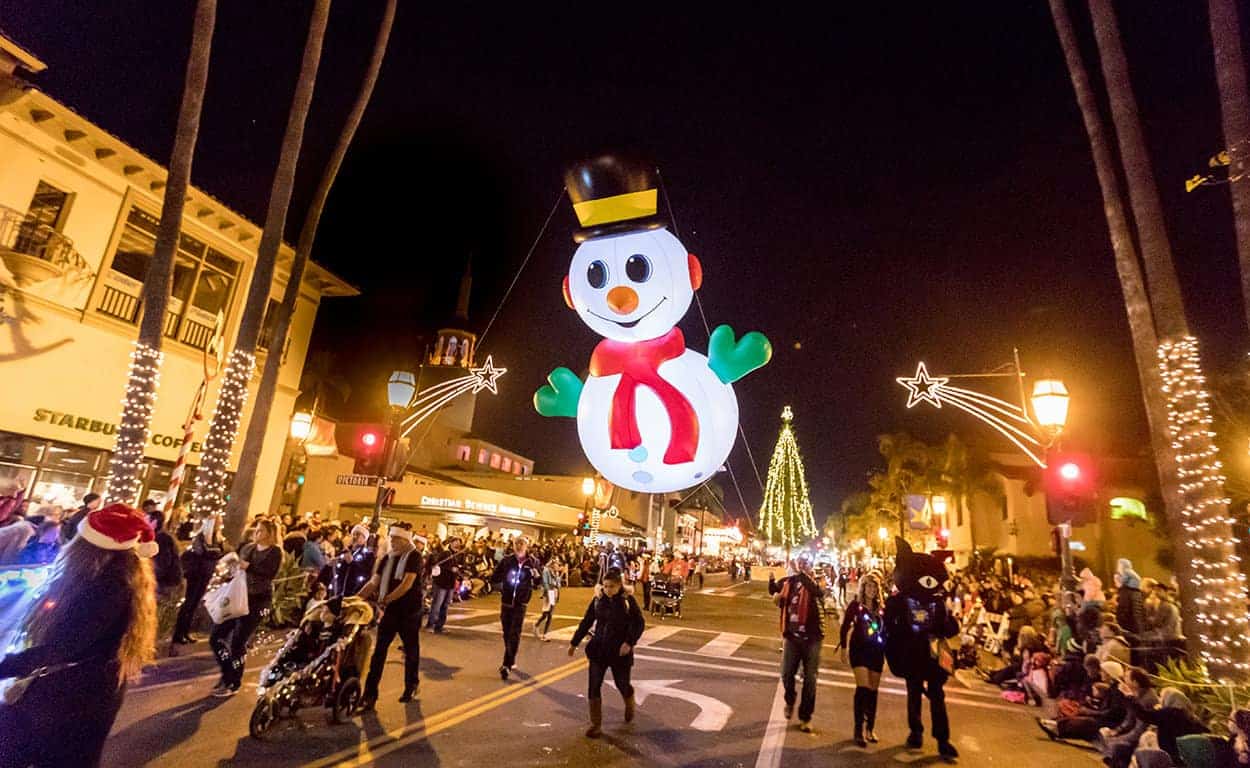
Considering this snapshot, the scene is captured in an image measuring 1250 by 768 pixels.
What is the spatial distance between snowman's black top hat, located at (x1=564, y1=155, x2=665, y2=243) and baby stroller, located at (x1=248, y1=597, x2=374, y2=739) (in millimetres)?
5121

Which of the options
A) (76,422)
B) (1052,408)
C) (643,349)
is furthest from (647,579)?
(76,422)

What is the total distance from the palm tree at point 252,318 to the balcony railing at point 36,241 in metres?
4.95

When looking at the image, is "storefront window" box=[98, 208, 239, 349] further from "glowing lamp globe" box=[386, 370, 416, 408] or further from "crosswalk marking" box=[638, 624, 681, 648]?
"crosswalk marking" box=[638, 624, 681, 648]

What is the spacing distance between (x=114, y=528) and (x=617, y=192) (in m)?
5.84

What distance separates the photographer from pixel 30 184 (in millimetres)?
13367

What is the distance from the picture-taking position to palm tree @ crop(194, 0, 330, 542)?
11992 mm

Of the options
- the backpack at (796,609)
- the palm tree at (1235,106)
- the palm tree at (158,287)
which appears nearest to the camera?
the backpack at (796,609)

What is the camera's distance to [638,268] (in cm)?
773

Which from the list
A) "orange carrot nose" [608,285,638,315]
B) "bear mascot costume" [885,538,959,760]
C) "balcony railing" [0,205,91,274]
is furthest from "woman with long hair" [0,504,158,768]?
"balcony railing" [0,205,91,274]

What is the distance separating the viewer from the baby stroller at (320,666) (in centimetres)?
595

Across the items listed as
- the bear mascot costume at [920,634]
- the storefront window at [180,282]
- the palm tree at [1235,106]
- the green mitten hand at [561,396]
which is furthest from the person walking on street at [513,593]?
the storefront window at [180,282]

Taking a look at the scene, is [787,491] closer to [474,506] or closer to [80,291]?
[474,506]

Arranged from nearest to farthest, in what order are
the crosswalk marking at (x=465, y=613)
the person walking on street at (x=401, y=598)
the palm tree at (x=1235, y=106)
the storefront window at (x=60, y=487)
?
the person walking on street at (x=401, y=598)
the palm tree at (x=1235, y=106)
the storefront window at (x=60, y=487)
the crosswalk marking at (x=465, y=613)

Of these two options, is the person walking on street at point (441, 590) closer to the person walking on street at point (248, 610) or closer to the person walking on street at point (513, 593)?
the person walking on street at point (513, 593)
